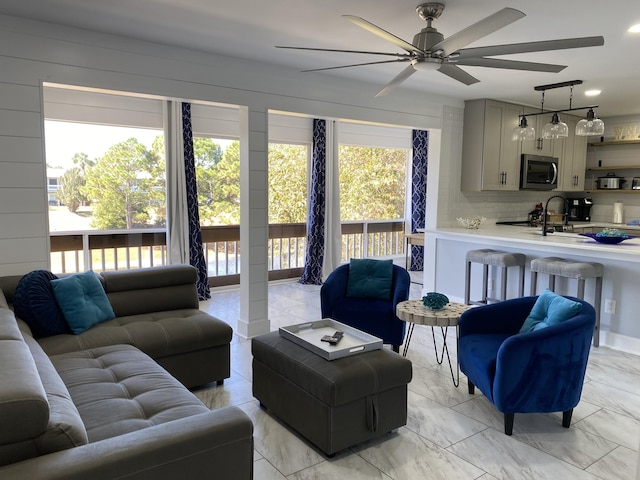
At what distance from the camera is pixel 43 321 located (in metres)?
3.05

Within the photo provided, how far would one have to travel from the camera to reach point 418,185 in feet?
27.0

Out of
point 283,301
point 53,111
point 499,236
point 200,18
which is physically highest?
point 200,18

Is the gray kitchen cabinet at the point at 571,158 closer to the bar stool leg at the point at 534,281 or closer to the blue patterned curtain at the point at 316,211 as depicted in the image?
the bar stool leg at the point at 534,281

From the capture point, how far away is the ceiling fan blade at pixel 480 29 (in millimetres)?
2195

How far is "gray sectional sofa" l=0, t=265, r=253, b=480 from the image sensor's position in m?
1.47

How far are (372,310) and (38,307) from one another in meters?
2.46

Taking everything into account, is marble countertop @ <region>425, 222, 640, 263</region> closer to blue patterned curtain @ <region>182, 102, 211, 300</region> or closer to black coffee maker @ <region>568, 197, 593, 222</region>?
blue patterned curtain @ <region>182, 102, 211, 300</region>

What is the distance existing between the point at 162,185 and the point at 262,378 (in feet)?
12.0

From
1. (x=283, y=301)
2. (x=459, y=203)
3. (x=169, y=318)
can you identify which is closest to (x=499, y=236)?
(x=459, y=203)

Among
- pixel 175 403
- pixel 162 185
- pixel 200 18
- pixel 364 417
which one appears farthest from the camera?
pixel 162 185

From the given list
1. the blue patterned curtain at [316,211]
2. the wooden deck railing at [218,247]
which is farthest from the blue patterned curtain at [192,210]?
the blue patterned curtain at [316,211]

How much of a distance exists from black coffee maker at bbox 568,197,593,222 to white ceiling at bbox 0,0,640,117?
3.82m

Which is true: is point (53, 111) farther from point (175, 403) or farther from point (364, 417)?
point (364, 417)

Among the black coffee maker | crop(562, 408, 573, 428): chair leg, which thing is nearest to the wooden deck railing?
the black coffee maker
